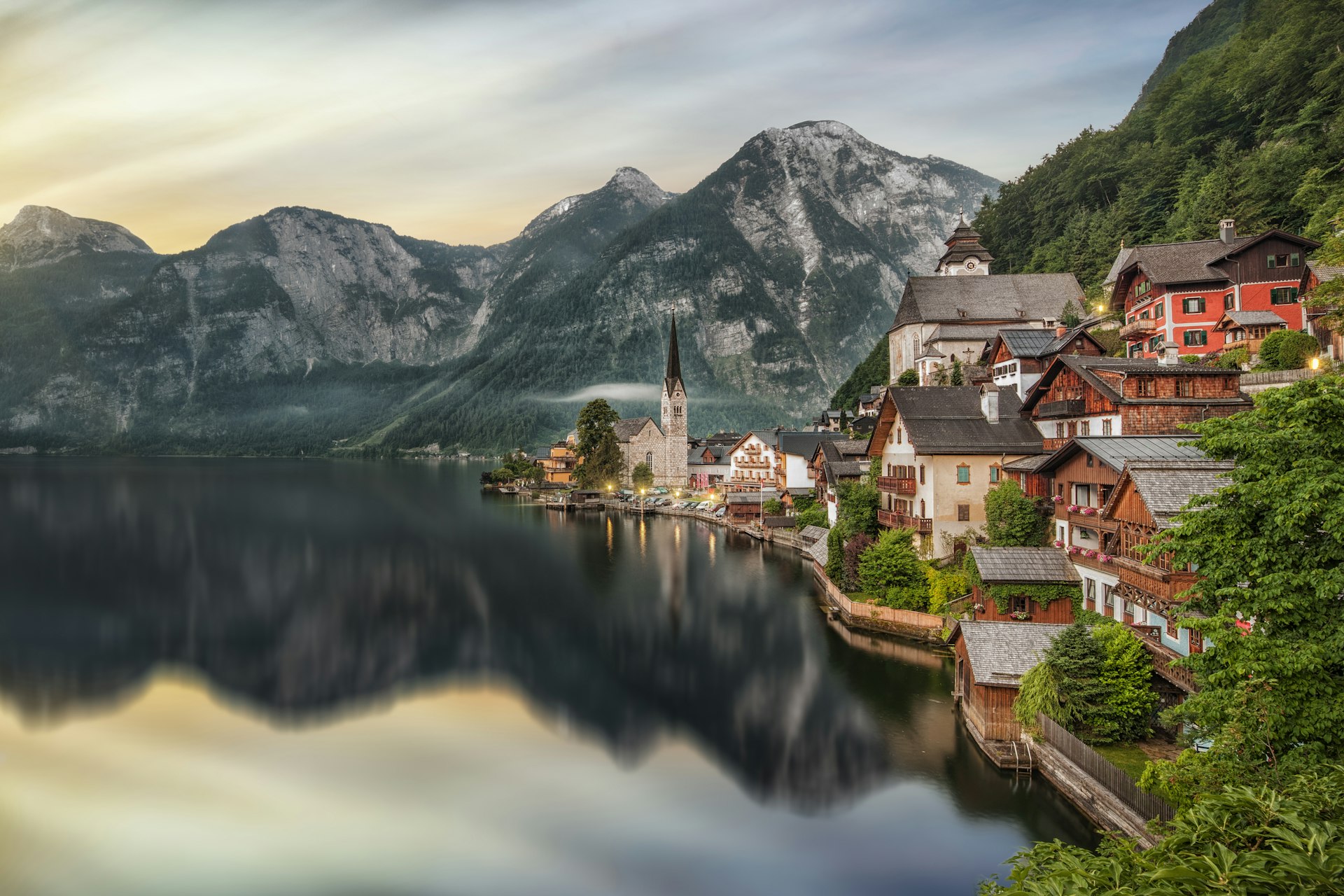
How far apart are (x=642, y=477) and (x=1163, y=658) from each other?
97.4 metres

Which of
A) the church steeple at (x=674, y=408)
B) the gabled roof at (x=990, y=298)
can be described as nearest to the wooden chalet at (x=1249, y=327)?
the gabled roof at (x=990, y=298)

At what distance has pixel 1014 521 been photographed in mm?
32750

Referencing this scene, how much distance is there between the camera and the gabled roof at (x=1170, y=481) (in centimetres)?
2189

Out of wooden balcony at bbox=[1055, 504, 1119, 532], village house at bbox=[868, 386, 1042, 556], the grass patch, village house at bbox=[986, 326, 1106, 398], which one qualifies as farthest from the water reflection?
village house at bbox=[986, 326, 1106, 398]

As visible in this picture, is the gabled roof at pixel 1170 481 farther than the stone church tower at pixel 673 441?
No

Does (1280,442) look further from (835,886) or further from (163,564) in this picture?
(163,564)

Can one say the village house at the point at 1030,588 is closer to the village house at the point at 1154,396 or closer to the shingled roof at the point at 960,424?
the village house at the point at 1154,396

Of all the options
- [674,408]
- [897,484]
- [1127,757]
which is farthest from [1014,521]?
[674,408]

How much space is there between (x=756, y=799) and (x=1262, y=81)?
82.7m

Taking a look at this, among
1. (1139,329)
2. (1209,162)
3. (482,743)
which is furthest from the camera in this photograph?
(1209,162)

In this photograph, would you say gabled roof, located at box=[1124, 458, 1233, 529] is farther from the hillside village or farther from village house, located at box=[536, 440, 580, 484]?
village house, located at box=[536, 440, 580, 484]

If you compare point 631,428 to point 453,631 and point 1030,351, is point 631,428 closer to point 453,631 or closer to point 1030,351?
point 453,631

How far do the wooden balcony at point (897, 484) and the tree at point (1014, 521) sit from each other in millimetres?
5828

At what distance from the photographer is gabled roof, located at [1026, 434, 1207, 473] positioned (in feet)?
88.1
